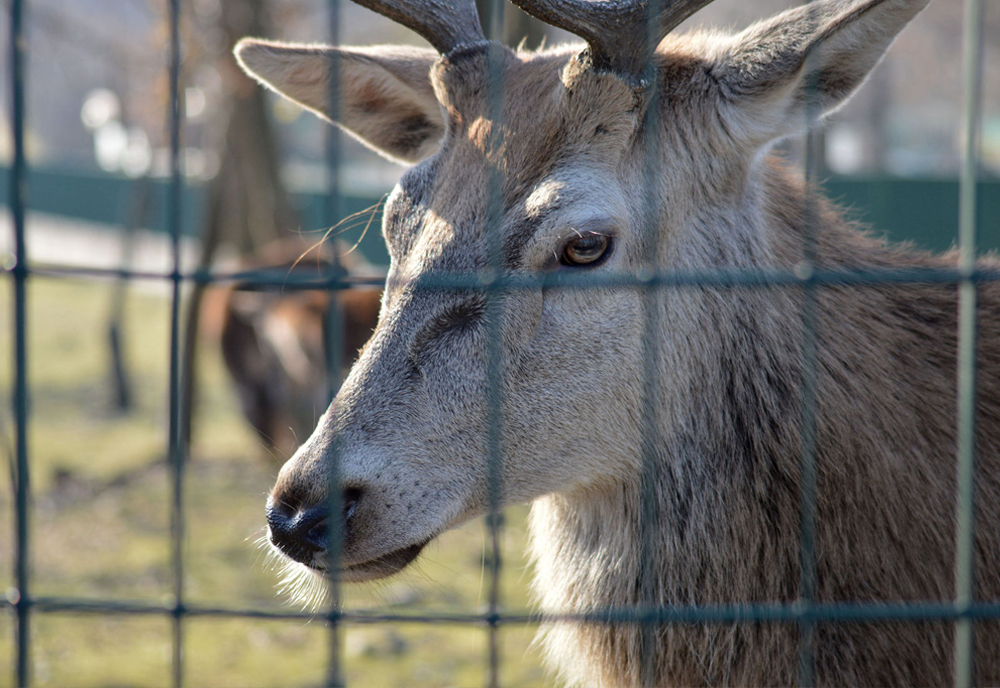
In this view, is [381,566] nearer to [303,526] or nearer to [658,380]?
[303,526]

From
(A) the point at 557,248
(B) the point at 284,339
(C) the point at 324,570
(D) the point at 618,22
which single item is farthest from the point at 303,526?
(B) the point at 284,339

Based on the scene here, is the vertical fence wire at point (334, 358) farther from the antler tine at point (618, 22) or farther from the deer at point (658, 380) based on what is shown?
the antler tine at point (618, 22)

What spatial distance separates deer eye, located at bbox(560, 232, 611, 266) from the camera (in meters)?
2.46

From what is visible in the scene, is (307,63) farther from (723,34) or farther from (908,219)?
(908,219)

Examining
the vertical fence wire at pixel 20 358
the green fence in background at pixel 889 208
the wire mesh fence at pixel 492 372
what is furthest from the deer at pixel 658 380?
the green fence in background at pixel 889 208

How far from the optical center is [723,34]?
9.51ft

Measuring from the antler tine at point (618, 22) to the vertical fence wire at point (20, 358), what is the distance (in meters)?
1.13

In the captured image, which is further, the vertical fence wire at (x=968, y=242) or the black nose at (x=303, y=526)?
the black nose at (x=303, y=526)

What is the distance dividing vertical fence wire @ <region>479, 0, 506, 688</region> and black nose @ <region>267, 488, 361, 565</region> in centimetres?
36

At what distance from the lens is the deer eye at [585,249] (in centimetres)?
246

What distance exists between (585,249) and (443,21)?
2.75ft

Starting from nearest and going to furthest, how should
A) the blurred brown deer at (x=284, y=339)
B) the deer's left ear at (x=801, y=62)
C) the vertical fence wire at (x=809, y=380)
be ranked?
1. the vertical fence wire at (x=809, y=380)
2. the deer's left ear at (x=801, y=62)
3. the blurred brown deer at (x=284, y=339)

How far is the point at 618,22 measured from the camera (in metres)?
2.36

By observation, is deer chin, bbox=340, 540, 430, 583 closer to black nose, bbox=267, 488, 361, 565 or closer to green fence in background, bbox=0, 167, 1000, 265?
black nose, bbox=267, 488, 361, 565
